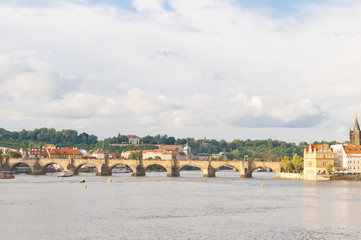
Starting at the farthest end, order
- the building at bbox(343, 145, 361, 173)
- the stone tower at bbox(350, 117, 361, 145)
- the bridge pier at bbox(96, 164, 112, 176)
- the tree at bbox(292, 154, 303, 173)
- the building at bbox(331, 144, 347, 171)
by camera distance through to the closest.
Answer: the bridge pier at bbox(96, 164, 112, 176)
the stone tower at bbox(350, 117, 361, 145)
the tree at bbox(292, 154, 303, 173)
the building at bbox(331, 144, 347, 171)
the building at bbox(343, 145, 361, 173)

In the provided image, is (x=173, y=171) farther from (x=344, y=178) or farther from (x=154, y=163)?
(x=344, y=178)

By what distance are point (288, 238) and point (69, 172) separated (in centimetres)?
13595

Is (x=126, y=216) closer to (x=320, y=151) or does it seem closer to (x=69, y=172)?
(x=320, y=151)

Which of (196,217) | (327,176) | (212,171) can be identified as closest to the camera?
(196,217)

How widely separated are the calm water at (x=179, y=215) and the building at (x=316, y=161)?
50997mm

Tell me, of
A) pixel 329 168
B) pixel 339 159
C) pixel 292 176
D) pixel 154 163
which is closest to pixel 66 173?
pixel 154 163

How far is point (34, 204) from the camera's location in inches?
3398

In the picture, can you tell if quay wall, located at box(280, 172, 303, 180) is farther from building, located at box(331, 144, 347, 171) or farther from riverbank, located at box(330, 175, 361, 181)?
building, located at box(331, 144, 347, 171)

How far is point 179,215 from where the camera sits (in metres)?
73.0

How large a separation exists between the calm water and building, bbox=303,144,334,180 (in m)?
51.0

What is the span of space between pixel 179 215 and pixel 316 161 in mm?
92165

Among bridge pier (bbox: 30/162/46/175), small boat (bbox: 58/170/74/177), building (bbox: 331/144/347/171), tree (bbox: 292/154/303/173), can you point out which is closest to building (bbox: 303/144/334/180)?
building (bbox: 331/144/347/171)

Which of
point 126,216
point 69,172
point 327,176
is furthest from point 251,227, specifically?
point 69,172

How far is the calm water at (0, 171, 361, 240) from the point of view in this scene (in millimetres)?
58969
